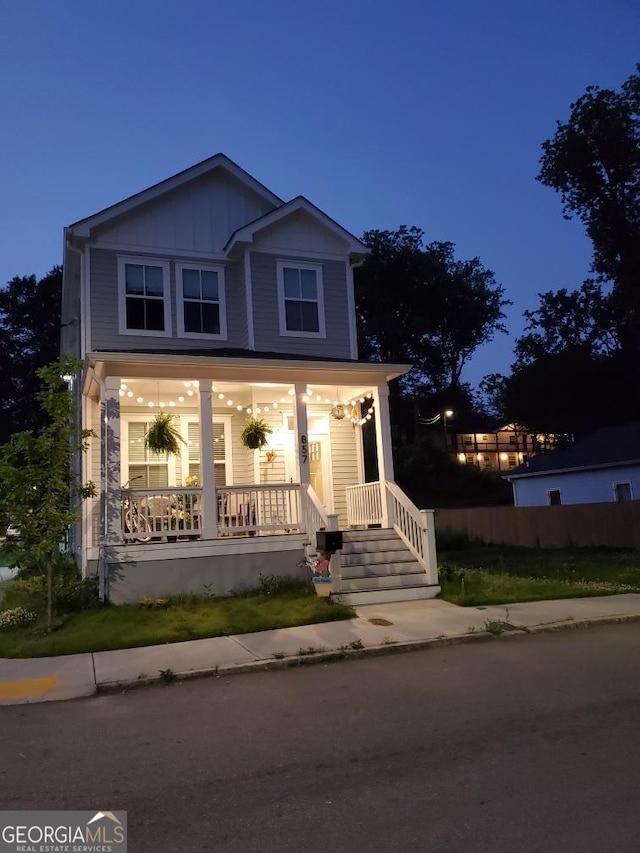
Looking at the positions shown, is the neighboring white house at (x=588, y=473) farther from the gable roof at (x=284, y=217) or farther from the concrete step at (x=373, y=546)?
the concrete step at (x=373, y=546)

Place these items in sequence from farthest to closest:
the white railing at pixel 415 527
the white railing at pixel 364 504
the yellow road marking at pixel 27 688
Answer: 1. the white railing at pixel 364 504
2. the white railing at pixel 415 527
3. the yellow road marking at pixel 27 688

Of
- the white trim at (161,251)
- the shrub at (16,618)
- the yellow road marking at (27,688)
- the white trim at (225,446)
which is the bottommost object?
the yellow road marking at (27,688)

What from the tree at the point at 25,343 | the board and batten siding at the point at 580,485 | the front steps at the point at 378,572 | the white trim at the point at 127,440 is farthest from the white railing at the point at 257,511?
the tree at the point at 25,343

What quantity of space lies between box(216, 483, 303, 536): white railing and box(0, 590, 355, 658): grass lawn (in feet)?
4.51

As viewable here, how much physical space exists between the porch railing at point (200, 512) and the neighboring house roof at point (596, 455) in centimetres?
1702

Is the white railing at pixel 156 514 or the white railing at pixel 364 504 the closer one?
the white railing at pixel 156 514

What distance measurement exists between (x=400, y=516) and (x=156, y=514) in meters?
4.39

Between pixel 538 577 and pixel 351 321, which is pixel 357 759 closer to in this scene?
pixel 538 577

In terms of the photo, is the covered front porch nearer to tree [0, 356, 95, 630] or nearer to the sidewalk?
tree [0, 356, 95, 630]

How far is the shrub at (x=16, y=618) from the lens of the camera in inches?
398

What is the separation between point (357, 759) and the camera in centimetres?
473

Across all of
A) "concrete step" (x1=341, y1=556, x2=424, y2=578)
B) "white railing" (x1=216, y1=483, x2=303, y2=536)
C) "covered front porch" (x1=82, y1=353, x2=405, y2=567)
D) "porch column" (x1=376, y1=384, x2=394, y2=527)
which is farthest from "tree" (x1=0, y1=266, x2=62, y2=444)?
"concrete step" (x1=341, y1=556, x2=424, y2=578)

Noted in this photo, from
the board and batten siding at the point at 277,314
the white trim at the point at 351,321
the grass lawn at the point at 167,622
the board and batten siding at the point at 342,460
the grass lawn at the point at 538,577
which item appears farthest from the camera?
the white trim at the point at 351,321

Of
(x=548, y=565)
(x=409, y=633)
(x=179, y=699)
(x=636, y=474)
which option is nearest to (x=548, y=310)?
(x=636, y=474)
